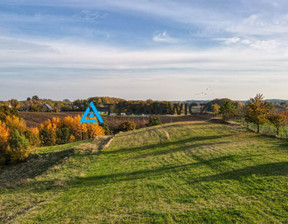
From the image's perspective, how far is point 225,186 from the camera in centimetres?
1422

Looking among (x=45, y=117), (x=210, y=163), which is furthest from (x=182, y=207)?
(x=45, y=117)

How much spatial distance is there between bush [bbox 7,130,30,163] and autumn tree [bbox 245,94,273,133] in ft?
128

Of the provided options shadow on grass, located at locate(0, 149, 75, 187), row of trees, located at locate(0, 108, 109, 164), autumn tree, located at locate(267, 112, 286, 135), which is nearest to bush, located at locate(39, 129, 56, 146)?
row of trees, located at locate(0, 108, 109, 164)

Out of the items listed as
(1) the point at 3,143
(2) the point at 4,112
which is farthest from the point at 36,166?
(2) the point at 4,112

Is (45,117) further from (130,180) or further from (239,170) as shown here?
(239,170)

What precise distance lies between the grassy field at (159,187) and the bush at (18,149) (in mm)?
5618

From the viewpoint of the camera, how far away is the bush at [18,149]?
3247 cm

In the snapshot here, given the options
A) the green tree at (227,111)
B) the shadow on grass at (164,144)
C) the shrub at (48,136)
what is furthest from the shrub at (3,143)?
the green tree at (227,111)

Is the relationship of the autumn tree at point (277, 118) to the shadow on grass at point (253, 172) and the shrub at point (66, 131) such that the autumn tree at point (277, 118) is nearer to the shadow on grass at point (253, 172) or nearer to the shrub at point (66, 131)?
the shadow on grass at point (253, 172)

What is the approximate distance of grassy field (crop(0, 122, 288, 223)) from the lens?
11.1 m

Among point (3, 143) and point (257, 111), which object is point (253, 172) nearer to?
point (257, 111)

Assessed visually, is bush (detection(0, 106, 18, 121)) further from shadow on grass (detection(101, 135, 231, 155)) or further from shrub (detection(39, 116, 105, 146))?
shadow on grass (detection(101, 135, 231, 155))

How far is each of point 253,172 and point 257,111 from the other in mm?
21677

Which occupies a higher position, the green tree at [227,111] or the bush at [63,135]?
the green tree at [227,111]
